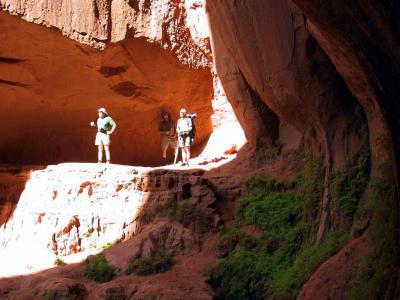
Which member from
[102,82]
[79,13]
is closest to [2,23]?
[79,13]

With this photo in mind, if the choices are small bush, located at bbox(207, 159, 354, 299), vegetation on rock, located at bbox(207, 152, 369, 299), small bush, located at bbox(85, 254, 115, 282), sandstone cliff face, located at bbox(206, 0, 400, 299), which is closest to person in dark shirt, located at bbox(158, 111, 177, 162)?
sandstone cliff face, located at bbox(206, 0, 400, 299)

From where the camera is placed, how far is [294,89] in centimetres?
1204

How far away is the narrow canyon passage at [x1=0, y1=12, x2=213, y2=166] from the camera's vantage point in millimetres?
15773

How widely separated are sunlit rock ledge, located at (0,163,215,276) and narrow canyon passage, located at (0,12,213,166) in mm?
3099

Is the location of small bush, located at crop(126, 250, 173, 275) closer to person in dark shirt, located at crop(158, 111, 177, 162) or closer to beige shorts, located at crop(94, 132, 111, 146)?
beige shorts, located at crop(94, 132, 111, 146)

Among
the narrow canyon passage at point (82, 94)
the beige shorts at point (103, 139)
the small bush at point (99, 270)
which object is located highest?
the narrow canyon passage at point (82, 94)

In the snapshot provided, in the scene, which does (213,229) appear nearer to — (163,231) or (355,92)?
(163,231)

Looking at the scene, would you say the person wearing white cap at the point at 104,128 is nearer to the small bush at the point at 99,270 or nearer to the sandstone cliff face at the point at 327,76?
the sandstone cliff face at the point at 327,76

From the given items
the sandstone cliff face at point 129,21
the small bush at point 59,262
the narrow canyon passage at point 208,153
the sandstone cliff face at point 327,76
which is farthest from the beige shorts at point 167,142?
the small bush at point 59,262

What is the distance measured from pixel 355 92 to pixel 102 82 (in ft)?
29.3

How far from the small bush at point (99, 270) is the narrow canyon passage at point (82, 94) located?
575cm

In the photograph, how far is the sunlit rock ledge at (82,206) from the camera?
13711 mm

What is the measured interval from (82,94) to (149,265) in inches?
276

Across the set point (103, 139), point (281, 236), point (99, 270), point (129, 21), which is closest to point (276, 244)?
point (281, 236)
